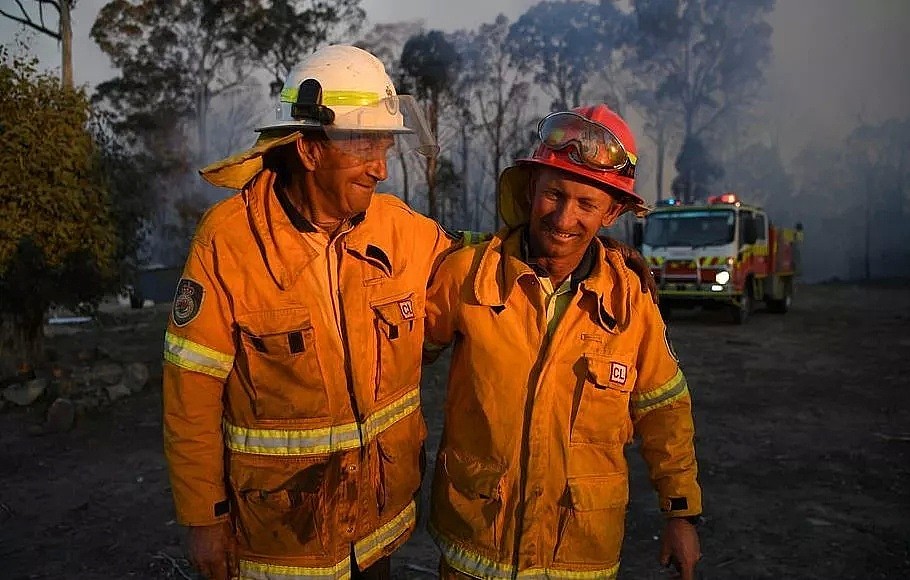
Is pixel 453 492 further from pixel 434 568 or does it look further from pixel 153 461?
pixel 153 461

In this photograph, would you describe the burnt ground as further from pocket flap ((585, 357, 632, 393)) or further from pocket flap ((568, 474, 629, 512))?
pocket flap ((585, 357, 632, 393))

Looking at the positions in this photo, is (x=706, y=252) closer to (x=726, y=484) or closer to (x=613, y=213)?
(x=726, y=484)

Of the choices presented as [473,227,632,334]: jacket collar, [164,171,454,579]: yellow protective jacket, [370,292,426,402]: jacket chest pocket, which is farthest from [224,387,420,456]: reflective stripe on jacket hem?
[473,227,632,334]: jacket collar

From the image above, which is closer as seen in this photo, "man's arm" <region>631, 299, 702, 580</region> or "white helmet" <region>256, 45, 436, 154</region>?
"white helmet" <region>256, 45, 436, 154</region>

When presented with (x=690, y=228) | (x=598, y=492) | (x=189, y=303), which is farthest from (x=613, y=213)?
(x=690, y=228)

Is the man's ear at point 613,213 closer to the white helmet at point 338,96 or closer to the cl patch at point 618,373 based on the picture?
the cl patch at point 618,373

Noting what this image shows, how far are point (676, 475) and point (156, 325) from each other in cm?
1355

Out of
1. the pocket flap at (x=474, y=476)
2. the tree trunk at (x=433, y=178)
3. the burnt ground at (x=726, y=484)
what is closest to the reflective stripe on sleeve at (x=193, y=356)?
the pocket flap at (x=474, y=476)

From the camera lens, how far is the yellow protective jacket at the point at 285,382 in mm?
1862

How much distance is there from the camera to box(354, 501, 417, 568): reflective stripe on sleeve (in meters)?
2.02

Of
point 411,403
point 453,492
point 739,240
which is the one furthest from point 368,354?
point 739,240

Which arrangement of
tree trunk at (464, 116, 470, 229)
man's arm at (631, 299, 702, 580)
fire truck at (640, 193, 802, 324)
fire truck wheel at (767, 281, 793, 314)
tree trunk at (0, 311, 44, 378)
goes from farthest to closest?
tree trunk at (464, 116, 470, 229) → fire truck wheel at (767, 281, 793, 314) → fire truck at (640, 193, 802, 324) → tree trunk at (0, 311, 44, 378) → man's arm at (631, 299, 702, 580)

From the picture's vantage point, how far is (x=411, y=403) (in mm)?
2150

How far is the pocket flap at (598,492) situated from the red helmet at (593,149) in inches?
32.3
